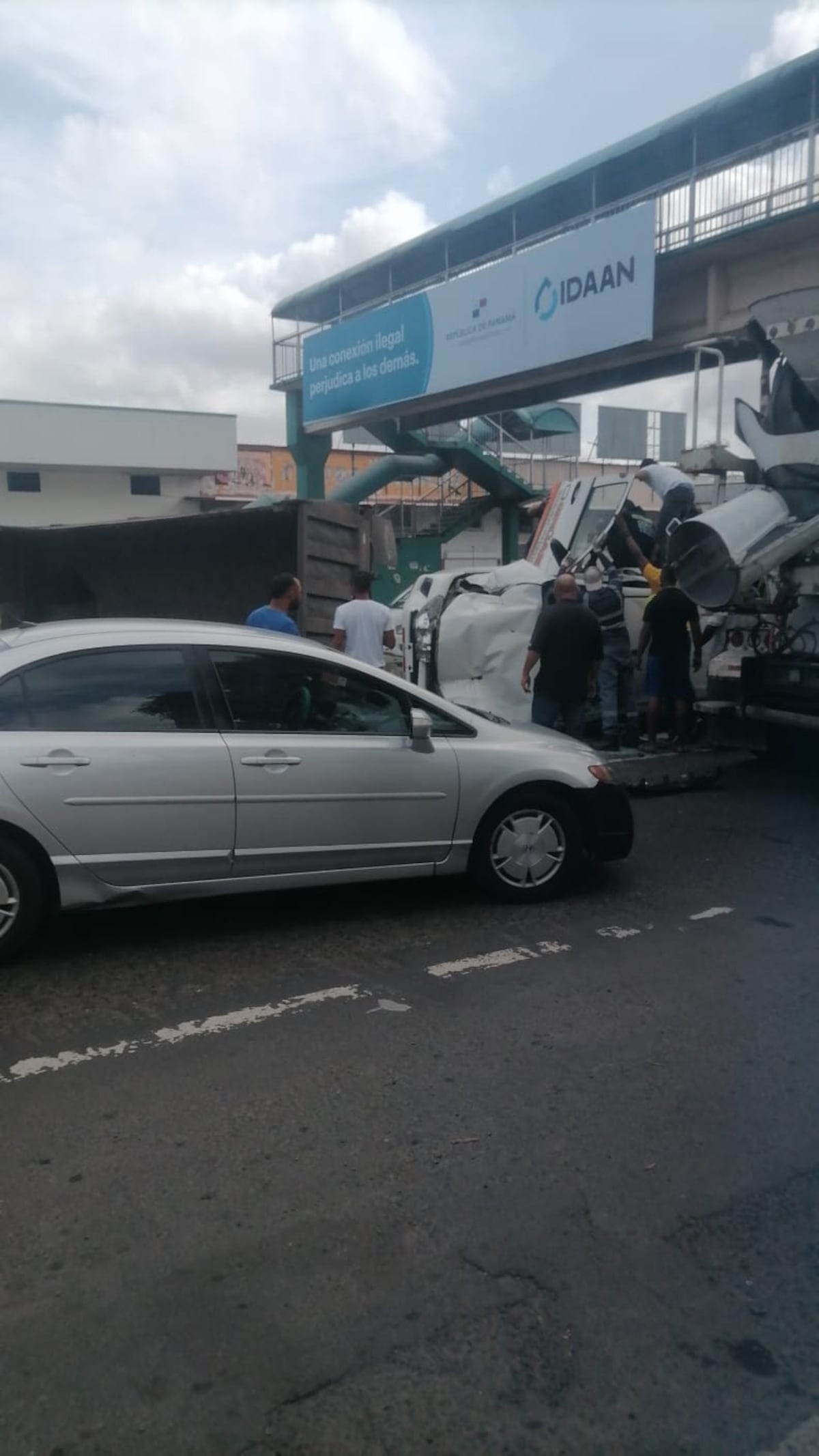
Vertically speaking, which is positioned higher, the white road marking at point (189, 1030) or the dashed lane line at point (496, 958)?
the dashed lane line at point (496, 958)

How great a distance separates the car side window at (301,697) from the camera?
5.55 m

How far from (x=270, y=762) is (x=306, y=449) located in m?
27.3

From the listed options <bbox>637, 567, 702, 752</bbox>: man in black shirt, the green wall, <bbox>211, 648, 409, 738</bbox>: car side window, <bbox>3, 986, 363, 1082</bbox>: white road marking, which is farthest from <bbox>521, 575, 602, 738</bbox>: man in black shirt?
the green wall

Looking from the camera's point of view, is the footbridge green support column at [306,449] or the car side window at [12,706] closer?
the car side window at [12,706]

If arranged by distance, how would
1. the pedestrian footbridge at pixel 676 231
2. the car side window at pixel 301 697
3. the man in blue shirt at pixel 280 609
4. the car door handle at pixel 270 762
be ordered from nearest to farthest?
the car door handle at pixel 270 762, the car side window at pixel 301 697, the man in blue shirt at pixel 280 609, the pedestrian footbridge at pixel 676 231

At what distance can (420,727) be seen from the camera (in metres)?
5.77

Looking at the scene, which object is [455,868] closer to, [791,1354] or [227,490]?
[791,1354]

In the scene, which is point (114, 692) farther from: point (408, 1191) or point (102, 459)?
point (102, 459)

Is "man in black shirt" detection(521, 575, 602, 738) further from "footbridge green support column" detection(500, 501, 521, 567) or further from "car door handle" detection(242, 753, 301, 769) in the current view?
"footbridge green support column" detection(500, 501, 521, 567)

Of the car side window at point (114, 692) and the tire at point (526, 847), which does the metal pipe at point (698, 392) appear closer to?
the tire at point (526, 847)

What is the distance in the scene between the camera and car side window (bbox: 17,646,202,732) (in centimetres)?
517

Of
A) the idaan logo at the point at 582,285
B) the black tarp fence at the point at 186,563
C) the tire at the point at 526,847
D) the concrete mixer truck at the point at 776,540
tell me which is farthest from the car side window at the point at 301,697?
the idaan logo at the point at 582,285

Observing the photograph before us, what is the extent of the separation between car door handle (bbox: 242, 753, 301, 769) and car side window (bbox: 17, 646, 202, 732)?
30 centimetres

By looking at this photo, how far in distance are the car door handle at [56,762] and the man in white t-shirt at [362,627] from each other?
13.9 ft
